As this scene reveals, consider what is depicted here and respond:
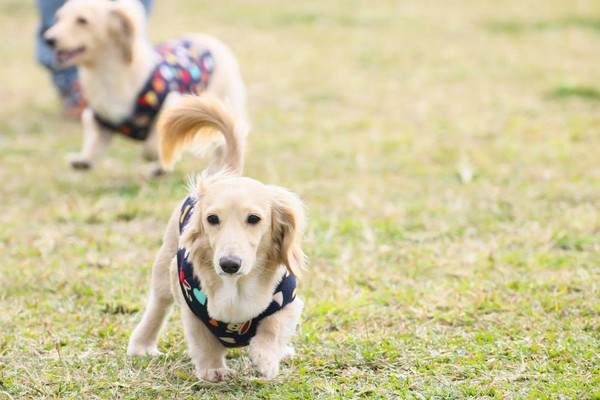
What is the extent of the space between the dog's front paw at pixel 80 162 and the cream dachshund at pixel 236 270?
2.58 m

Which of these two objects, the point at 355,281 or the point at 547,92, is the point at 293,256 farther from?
the point at 547,92

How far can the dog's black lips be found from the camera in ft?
16.8

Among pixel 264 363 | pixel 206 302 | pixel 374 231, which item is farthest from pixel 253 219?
pixel 374 231

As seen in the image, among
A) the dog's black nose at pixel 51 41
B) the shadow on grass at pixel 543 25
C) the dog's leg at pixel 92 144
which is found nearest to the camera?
the dog's black nose at pixel 51 41

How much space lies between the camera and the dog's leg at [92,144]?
5223mm

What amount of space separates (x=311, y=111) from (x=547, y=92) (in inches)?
78.0

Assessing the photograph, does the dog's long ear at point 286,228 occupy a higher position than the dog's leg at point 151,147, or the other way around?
the dog's long ear at point 286,228

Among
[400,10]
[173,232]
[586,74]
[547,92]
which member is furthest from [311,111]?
[400,10]

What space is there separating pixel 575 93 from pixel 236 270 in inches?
219

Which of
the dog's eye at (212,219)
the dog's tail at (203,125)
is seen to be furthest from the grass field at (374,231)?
the dog's tail at (203,125)

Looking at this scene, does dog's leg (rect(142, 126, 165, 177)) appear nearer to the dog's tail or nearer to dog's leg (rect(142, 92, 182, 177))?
dog's leg (rect(142, 92, 182, 177))

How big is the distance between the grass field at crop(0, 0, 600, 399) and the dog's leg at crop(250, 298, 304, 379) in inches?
6.0

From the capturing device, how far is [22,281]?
11.9ft

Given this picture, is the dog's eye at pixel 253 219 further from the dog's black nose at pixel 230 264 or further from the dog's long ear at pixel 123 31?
the dog's long ear at pixel 123 31
